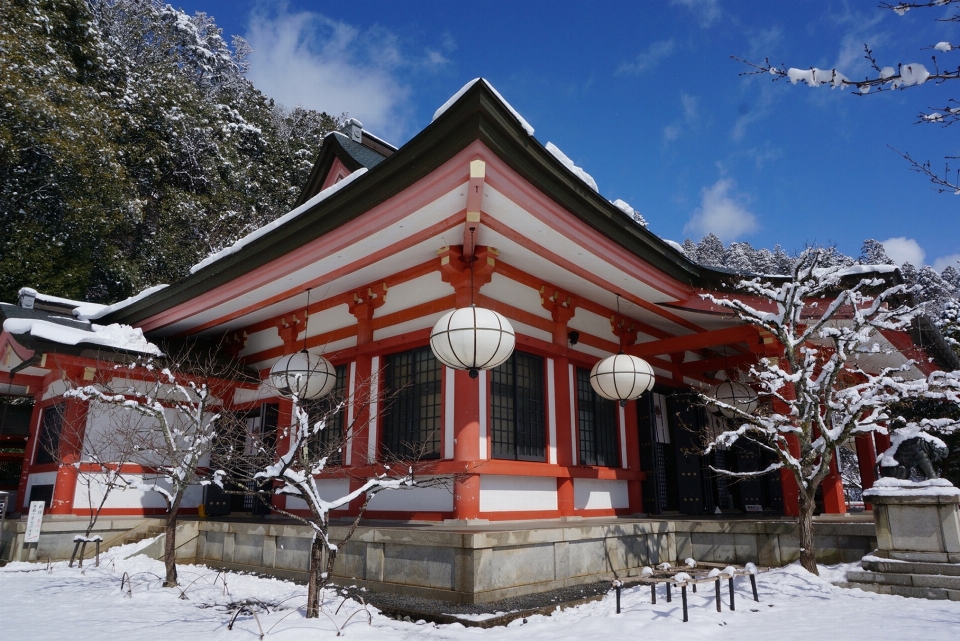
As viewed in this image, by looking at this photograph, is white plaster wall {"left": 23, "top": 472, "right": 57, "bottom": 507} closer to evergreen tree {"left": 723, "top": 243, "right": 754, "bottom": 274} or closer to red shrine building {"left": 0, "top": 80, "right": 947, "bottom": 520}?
red shrine building {"left": 0, "top": 80, "right": 947, "bottom": 520}

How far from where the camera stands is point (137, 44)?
3366 centimetres

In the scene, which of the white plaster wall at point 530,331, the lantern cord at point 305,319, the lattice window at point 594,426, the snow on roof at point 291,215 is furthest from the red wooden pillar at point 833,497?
the lantern cord at point 305,319

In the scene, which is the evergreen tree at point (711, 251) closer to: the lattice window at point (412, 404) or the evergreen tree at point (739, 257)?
the evergreen tree at point (739, 257)

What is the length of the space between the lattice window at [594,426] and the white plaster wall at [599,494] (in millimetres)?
343

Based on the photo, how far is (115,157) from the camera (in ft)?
81.8

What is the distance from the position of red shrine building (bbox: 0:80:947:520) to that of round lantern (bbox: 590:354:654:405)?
687 millimetres

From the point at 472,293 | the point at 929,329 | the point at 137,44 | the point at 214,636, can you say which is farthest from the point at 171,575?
the point at 137,44

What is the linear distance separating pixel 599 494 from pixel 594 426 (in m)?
1.15

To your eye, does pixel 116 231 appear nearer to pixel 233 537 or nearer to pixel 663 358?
pixel 233 537

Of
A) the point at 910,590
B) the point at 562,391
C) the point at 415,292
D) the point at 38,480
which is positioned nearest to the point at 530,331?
the point at 562,391

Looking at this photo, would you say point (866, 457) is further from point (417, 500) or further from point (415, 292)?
point (415, 292)

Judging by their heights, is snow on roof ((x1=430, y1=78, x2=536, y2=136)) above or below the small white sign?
above

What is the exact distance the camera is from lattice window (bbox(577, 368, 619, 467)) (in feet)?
34.1

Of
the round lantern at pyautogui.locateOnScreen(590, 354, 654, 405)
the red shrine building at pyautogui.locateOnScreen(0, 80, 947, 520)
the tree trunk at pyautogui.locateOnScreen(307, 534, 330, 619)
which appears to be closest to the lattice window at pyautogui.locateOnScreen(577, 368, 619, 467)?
the red shrine building at pyautogui.locateOnScreen(0, 80, 947, 520)
